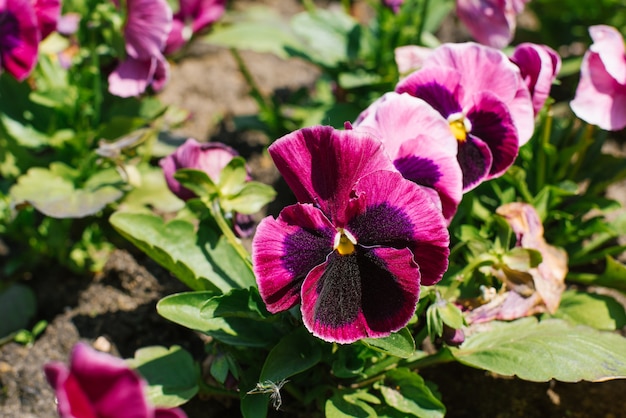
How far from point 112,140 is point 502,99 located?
3.55ft

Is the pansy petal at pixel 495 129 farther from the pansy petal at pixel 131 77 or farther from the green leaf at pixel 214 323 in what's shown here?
the pansy petal at pixel 131 77

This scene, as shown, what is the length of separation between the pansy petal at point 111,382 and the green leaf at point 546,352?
2.63 feet

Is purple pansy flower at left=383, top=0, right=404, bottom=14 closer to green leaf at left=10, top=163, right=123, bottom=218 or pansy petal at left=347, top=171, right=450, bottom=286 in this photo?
green leaf at left=10, top=163, right=123, bottom=218

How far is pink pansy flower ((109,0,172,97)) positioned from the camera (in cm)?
185

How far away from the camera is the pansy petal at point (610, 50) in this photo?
1.65 m

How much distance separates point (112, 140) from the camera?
2.04 metres

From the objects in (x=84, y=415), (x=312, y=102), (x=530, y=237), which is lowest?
(x=312, y=102)

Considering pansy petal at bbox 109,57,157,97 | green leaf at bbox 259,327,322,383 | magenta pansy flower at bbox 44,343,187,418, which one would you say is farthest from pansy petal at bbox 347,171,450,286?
pansy petal at bbox 109,57,157,97

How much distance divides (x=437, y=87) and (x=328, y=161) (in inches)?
15.2

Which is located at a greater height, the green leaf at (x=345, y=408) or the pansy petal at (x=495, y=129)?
the pansy petal at (x=495, y=129)

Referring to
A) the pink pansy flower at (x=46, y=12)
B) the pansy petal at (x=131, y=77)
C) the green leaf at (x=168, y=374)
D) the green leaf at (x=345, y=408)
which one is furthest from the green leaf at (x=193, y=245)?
the pink pansy flower at (x=46, y=12)

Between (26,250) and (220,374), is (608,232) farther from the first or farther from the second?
(26,250)

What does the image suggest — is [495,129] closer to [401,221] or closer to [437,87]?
[437,87]

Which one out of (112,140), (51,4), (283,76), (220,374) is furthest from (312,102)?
(220,374)
